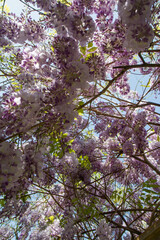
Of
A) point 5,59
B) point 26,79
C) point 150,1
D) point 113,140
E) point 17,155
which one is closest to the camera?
point 150,1

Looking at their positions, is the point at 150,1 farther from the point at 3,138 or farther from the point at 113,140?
the point at 113,140

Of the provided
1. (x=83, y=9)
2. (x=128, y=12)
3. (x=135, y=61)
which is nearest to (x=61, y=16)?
(x=83, y=9)

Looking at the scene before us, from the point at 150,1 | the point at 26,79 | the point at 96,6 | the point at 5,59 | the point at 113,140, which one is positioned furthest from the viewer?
the point at 113,140

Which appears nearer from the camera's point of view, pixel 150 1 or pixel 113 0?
pixel 150 1

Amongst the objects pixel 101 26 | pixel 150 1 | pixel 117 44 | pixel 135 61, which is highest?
pixel 135 61

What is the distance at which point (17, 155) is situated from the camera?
4.75ft

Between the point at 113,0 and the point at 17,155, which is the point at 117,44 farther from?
the point at 17,155

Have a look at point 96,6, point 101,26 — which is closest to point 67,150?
point 101,26

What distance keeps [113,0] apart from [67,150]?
192 cm

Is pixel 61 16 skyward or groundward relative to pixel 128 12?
skyward

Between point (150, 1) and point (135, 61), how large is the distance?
223 centimetres

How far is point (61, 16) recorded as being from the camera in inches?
60.2

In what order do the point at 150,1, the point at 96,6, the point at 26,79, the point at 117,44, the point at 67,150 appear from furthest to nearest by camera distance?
the point at 67,150 < the point at 96,6 < the point at 117,44 < the point at 26,79 < the point at 150,1

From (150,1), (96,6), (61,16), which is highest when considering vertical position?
(96,6)
